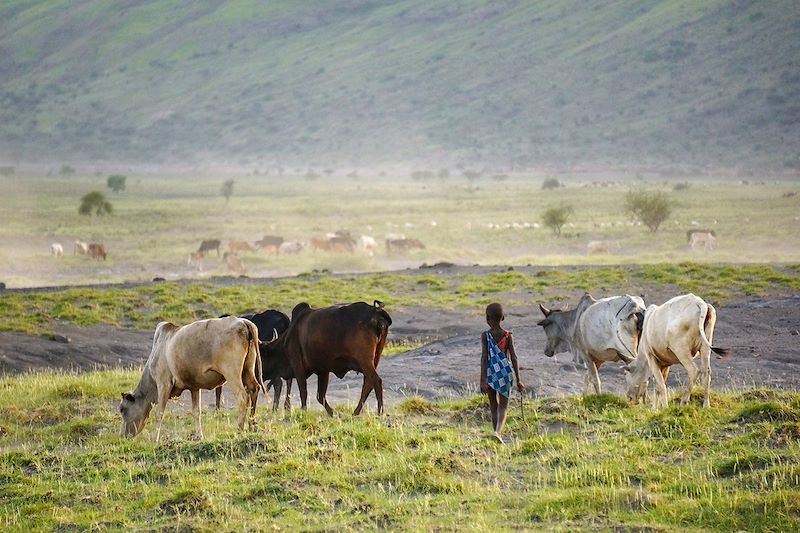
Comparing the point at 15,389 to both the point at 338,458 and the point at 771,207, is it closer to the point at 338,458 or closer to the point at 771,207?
the point at 338,458

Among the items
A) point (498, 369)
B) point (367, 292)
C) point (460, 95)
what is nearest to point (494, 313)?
point (498, 369)

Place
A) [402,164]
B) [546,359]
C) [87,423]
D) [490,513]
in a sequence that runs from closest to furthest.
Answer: [490,513] < [87,423] < [546,359] < [402,164]

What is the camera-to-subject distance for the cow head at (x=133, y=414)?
520 inches

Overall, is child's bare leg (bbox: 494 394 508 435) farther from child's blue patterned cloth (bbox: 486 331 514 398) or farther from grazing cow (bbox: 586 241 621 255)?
grazing cow (bbox: 586 241 621 255)

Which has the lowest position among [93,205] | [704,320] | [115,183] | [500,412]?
[500,412]

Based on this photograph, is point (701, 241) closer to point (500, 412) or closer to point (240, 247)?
point (240, 247)

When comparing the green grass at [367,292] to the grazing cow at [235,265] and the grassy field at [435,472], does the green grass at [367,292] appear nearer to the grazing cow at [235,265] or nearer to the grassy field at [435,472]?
the grazing cow at [235,265]

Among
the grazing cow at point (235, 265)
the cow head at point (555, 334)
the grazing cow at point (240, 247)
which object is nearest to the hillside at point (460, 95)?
the grazing cow at point (240, 247)

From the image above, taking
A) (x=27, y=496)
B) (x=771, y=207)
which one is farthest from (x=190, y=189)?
(x=27, y=496)

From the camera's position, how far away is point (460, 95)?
149500 millimetres

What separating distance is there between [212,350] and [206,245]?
35591 mm

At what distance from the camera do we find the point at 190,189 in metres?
109

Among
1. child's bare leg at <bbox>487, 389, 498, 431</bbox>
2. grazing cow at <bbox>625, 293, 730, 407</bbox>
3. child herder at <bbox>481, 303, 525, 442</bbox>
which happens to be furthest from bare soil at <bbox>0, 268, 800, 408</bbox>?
child herder at <bbox>481, 303, 525, 442</bbox>

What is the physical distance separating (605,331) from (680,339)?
1717 mm
